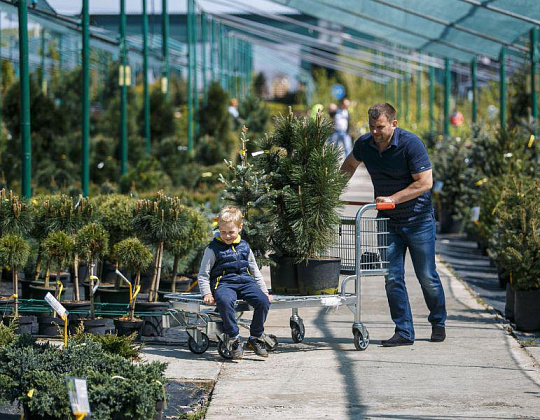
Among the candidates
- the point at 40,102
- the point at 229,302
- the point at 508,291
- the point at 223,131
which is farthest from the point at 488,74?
the point at 229,302

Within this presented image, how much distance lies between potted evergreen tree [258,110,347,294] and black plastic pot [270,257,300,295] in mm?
27

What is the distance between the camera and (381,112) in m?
6.96

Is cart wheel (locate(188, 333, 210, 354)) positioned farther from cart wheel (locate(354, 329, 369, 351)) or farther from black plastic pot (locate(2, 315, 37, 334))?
black plastic pot (locate(2, 315, 37, 334))

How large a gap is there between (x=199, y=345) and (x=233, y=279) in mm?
497

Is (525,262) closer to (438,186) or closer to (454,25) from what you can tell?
(454,25)

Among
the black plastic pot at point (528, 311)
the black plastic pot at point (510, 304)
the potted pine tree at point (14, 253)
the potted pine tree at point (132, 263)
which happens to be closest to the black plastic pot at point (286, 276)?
the potted pine tree at point (132, 263)

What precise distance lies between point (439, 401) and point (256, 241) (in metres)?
2.13

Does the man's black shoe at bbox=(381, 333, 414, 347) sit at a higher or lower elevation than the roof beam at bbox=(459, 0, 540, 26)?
lower

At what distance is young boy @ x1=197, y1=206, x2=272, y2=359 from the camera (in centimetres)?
644

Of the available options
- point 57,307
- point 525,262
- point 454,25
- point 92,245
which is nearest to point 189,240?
point 92,245

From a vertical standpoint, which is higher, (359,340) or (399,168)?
(399,168)

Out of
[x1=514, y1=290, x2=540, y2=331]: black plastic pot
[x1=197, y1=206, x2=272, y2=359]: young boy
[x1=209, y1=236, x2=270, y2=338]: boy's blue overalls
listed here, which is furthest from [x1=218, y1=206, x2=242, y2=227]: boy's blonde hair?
→ [x1=514, y1=290, x2=540, y2=331]: black plastic pot

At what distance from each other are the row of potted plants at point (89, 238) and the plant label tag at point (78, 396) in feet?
8.74

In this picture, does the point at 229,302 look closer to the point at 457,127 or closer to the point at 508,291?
the point at 508,291
